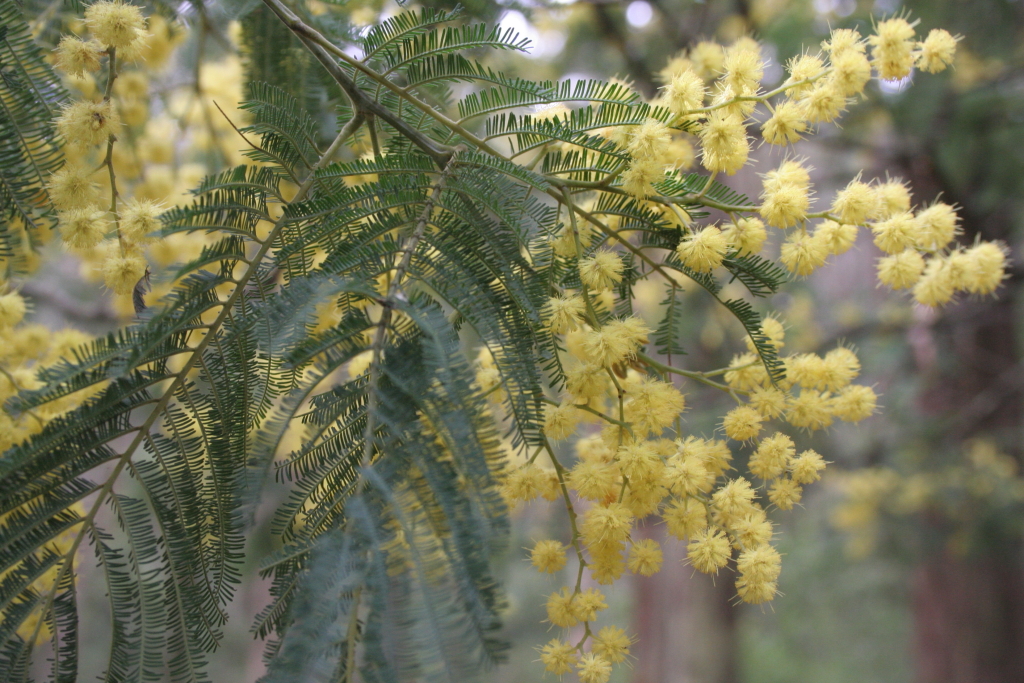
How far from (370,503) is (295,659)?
182 millimetres

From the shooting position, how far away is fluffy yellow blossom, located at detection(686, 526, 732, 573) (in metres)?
1.10

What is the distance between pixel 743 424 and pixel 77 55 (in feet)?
4.62

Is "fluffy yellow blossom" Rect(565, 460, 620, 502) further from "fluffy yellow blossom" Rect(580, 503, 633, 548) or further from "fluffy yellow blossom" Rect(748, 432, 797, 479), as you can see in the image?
"fluffy yellow blossom" Rect(748, 432, 797, 479)

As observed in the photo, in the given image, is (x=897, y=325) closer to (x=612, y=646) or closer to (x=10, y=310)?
(x=612, y=646)

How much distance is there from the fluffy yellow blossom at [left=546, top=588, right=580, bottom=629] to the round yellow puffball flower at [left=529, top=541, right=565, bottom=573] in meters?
0.07

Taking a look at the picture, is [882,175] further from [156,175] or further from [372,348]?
[372,348]

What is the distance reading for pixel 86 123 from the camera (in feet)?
4.05

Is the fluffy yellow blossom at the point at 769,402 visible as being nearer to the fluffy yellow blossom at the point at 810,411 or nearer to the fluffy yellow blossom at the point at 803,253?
the fluffy yellow blossom at the point at 810,411

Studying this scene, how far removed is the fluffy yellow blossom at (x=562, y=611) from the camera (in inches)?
44.8

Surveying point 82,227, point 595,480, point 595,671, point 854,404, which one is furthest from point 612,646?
point 82,227

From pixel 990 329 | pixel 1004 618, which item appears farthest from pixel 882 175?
pixel 1004 618

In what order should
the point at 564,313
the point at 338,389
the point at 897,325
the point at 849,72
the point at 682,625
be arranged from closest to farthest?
1. the point at 338,389
2. the point at 564,313
3. the point at 849,72
4. the point at 897,325
5. the point at 682,625

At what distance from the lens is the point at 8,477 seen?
1021 mm

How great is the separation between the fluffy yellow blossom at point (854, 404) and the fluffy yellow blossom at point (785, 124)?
471mm
